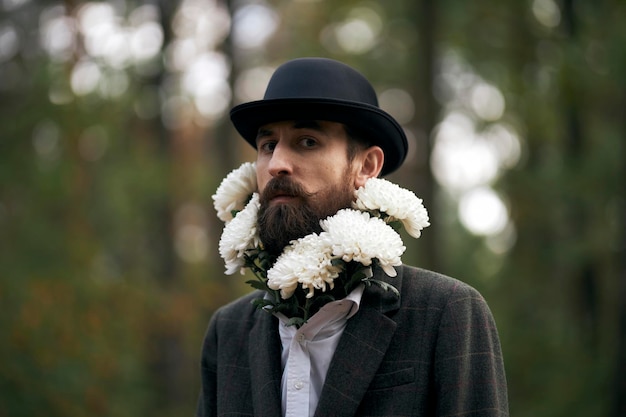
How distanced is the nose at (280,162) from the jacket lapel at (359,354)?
558 mm

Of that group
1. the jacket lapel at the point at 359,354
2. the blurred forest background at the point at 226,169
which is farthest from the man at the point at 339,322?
the blurred forest background at the point at 226,169

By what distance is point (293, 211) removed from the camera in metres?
2.97

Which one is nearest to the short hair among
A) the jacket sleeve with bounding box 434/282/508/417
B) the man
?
the man

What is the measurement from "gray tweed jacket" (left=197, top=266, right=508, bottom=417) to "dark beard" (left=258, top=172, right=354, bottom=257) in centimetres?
33

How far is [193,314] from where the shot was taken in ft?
39.3

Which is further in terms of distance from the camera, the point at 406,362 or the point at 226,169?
the point at 226,169

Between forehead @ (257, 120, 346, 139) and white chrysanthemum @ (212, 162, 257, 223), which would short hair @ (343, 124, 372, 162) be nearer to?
forehead @ (257, 120, 346, 139)

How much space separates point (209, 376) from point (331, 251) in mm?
951

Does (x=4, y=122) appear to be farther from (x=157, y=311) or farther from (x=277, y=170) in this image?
(x=277, y=170)

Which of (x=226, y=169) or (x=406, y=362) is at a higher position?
(x=226, y=169)

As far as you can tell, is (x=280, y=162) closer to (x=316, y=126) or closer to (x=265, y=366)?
(x=316, y=126)

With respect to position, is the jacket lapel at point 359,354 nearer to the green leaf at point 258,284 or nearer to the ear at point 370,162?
the green leaf at point 258,284

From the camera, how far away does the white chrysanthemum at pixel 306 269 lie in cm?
278

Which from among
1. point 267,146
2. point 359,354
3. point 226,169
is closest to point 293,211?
point 267,146
